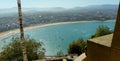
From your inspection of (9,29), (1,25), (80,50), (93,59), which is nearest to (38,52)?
(80,50)

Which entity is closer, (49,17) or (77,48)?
(77,48)

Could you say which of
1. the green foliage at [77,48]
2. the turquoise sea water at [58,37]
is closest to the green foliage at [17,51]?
the green foliage at [77,48]

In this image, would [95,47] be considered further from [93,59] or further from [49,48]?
[49,48]

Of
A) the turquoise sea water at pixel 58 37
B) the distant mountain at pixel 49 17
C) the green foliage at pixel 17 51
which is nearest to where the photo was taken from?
the green foliage at pixel 17 51

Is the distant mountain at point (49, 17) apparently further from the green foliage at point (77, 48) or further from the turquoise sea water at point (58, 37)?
the green foliage at point (77, 48)

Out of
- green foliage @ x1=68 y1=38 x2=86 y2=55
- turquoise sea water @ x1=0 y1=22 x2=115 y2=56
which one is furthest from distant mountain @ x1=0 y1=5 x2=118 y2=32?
green foliage @ x1=68 y1=38 x2=86 y2=55

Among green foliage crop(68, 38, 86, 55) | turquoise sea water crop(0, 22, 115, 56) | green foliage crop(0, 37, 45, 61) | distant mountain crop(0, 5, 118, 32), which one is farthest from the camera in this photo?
distant mountain crop(0, 5, 118, 32)

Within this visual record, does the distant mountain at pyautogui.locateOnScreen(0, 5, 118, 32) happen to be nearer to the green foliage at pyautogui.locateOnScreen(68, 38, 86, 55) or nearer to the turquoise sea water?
the turquoise sea water

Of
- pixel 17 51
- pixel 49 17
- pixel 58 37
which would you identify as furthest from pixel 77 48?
pixel 49 17

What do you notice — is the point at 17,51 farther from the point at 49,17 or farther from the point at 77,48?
the point at 49,17

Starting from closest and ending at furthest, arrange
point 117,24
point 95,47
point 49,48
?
point 117,24 → point 95,47 → point 49,48

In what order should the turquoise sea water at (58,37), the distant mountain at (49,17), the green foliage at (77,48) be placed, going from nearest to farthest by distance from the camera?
the green foliage at (77,48)
the turquoise sea water at (58,37)
the distant mountain at (49,17)
